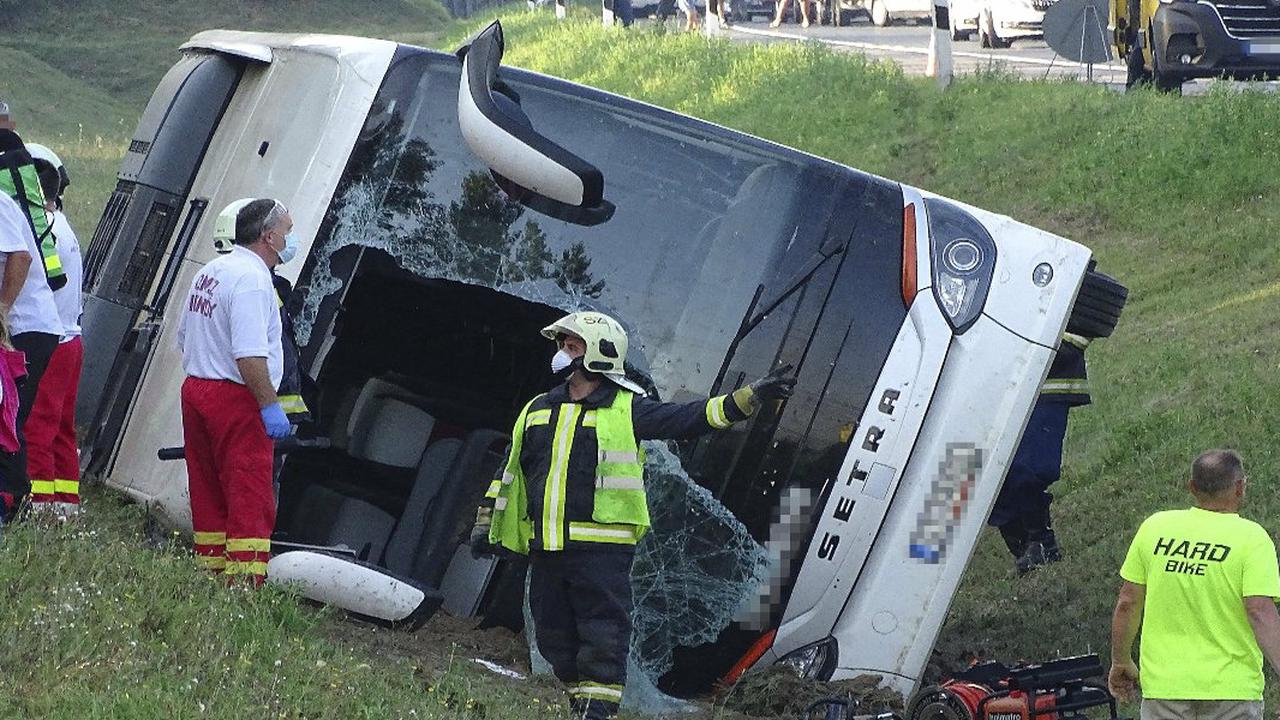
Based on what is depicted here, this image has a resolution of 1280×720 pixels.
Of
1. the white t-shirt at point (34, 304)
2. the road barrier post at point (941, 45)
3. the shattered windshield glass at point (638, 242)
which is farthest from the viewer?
the road barrier post at point (941, 45)

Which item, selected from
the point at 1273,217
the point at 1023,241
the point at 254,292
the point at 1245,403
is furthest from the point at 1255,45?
the point at 254,292

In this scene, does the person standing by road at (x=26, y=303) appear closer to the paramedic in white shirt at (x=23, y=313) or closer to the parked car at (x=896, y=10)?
the paramedic in white shirt at (x=23, y=313)

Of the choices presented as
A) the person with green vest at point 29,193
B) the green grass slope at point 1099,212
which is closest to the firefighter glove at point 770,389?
the green grass slope at point 1099,212

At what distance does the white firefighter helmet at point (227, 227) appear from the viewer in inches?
238

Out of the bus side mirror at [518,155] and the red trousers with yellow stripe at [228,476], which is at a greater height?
the bus side mirror at [518,155]

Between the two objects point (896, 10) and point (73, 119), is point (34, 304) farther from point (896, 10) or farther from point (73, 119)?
point (896, 10)

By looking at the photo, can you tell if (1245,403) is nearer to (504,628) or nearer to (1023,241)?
(1023,241)

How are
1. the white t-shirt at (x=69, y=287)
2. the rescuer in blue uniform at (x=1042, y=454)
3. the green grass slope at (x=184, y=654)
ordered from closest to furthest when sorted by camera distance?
the green grass slope at (x=184, y=654), the white t-shirt at (x=69, y=287), the rescuer in blue uniform at (x=1042, y=454)

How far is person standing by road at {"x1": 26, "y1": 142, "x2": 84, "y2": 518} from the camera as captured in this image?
656 cm

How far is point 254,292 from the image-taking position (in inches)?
231

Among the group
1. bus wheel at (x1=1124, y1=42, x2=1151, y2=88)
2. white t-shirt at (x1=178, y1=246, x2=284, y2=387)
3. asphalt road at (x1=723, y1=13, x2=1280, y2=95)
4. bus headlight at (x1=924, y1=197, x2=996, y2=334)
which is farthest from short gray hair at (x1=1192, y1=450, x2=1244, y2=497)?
bus wheel at (x1=1124, y1=42, x2=1151, y2=88)

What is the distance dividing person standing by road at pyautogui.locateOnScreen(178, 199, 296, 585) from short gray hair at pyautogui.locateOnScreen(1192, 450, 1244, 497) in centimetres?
262

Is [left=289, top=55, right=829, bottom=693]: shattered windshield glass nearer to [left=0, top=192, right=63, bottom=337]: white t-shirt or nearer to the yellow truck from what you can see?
[left=0, top=192, right=63, bottom=337]: white t-shirt

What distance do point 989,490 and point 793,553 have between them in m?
0.60
